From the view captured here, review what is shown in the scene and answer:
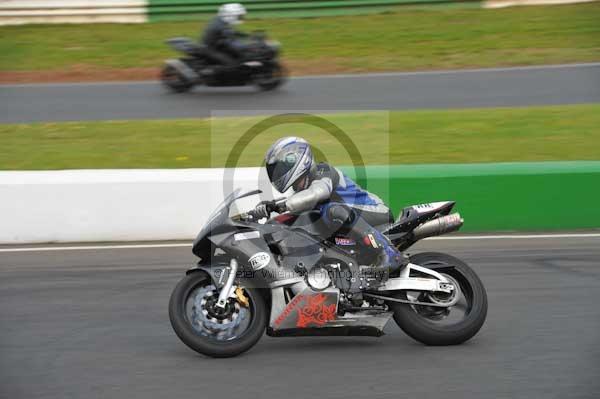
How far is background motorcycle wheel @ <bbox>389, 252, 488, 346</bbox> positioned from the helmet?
1.00m

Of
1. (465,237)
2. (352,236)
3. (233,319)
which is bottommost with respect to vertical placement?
(465,237)

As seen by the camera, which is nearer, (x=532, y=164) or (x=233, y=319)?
(x=233, y=319)

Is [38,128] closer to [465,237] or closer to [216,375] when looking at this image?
[465,237]

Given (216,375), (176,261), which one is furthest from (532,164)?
(216,375)

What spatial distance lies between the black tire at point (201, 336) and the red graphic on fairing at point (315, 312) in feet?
0.78

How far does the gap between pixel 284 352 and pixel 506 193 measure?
4.47m

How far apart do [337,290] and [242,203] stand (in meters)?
2.85

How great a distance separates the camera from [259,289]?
5.86 m

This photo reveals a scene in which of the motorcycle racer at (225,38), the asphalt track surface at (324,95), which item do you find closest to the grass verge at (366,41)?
the asphalt track surface at (324,95)

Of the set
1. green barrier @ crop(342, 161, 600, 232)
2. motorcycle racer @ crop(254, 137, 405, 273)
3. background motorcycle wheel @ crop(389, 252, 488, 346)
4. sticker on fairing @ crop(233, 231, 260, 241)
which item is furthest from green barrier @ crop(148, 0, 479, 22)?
sticker on fairing @ crop(233, 231, 260, 241)

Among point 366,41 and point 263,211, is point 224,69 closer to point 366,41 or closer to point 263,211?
point 366,41

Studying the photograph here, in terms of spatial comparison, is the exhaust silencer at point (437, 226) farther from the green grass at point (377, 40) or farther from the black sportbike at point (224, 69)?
the green grass at point (377, 40)

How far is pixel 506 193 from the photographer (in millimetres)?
9664

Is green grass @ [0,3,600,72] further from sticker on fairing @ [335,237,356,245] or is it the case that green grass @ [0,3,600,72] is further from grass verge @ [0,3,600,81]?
sticker on fairing @ [335,237,356,245]
